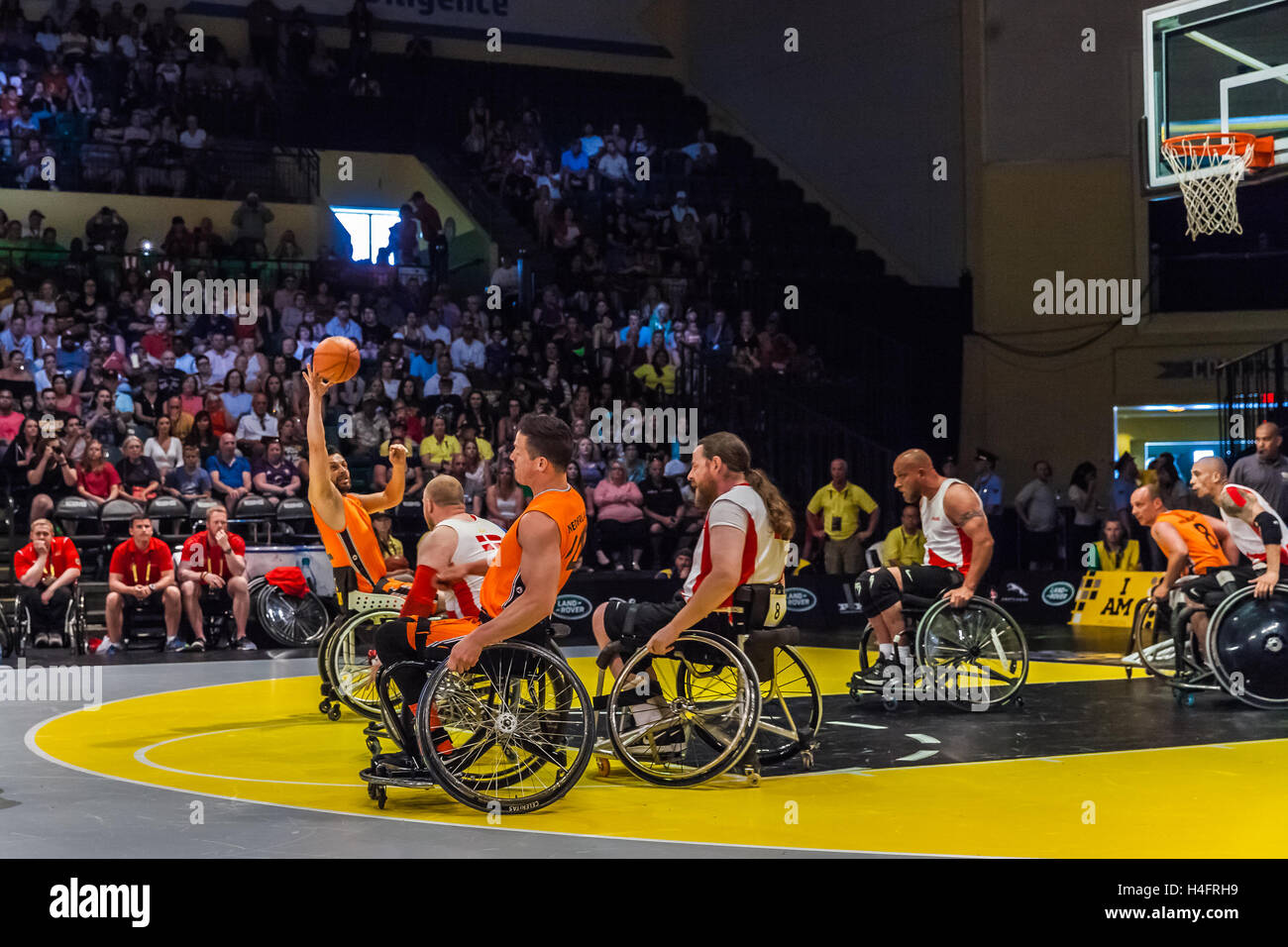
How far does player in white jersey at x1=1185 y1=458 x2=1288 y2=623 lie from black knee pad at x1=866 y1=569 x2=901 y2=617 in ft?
5.91

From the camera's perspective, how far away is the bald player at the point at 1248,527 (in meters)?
8.46

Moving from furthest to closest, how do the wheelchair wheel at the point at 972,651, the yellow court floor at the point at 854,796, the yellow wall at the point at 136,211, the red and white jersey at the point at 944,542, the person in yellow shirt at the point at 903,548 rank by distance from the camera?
the yellow wall at the point at 136,211
the person in yellow shirt at the point at 903,548
the red and white jersey at the point at 944,542
the wheelchair wheel at the point at 972,651
the yellow court floor at the point at 854,796

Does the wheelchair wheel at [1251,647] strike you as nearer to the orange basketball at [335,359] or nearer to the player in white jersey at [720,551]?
the player in white jersey at [720,551]

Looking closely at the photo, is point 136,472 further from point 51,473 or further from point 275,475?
point 275,475

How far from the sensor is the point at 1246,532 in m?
9.05

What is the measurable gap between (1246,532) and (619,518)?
293 inches

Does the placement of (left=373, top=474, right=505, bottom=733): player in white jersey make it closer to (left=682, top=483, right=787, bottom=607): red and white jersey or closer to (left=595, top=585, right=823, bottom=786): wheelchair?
(left=595, top=585, right=823, bottom=786): wheelchair

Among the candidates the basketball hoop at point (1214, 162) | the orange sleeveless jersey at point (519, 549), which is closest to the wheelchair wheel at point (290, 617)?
the orange sleeveless jersey at point (519, 549)

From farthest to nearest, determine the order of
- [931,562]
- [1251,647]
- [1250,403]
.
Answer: [1250,403] → [931,562] → [1251,647]

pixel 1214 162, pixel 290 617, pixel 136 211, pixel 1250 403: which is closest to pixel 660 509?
pixel 290 617

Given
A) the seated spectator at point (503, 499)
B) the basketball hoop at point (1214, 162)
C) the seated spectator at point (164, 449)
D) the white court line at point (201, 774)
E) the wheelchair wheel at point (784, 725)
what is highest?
the basketball hoop at point (1214, 162)

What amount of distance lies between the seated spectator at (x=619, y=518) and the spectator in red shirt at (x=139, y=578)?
4302mm

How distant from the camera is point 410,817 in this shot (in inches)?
232

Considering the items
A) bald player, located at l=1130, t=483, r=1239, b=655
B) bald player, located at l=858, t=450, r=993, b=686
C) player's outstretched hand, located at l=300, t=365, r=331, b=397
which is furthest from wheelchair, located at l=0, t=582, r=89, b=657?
bald player, located at l=1130, t=483, r=1239, b=655
